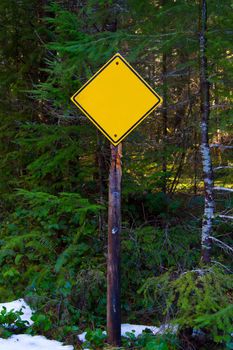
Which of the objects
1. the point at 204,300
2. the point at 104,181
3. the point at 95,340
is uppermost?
the point at 104,181

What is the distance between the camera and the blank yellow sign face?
161 inches

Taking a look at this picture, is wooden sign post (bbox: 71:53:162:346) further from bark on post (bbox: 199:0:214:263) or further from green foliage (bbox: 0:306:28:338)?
green foliage (bbox: 0:306:28:338)

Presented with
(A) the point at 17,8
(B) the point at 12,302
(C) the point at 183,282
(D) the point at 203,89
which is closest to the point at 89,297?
(B) the point at 12,302

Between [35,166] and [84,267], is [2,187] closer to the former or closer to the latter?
[35,166]

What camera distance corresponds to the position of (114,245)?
4.38 m

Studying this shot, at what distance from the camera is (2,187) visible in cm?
866

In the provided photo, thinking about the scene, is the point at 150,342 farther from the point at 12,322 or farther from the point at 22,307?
the point at 22,307

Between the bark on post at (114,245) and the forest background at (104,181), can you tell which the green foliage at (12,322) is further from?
the bark on post at (114,245)

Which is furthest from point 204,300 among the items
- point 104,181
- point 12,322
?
point 104,181

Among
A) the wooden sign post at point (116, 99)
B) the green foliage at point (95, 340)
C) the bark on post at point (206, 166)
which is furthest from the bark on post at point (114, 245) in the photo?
the bark on post at point (206, 166)

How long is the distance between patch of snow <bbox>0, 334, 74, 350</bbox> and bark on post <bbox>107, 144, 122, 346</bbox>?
604 mm

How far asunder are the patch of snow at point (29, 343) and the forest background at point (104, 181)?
0.22 m

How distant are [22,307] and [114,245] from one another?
2055mm

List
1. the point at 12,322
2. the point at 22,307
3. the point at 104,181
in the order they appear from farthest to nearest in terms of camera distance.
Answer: the point at 104,181 < the point at 22,307 < the point at 12,322
